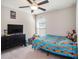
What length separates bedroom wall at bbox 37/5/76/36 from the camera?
3.79 m

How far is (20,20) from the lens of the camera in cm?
450

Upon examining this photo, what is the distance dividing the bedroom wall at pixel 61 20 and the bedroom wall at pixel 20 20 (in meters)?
1.28

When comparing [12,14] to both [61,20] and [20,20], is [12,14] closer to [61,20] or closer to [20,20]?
[20,20]

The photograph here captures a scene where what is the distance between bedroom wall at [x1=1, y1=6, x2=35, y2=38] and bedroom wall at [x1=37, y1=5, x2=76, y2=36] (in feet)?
4.20

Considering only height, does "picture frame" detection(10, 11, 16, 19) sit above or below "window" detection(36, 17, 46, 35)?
above

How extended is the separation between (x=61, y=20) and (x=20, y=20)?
2.74 meters

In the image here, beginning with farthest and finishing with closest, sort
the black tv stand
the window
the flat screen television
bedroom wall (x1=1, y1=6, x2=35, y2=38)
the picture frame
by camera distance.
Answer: the window < the picture frame < the flat screen television < bedroom wall (x1=1, y1=6, x2=35, y2=38) < the black tv stand

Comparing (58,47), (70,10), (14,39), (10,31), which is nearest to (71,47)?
(58,47)

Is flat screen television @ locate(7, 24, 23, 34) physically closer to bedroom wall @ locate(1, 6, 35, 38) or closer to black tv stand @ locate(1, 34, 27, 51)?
bedroom wall @ locate(1, 6, 35, 38)

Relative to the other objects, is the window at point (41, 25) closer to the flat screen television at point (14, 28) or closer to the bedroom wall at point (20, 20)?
the bedroom wall at point (20, 20)

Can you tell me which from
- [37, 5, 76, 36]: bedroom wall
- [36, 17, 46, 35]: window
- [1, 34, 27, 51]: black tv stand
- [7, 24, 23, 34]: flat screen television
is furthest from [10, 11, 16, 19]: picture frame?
[37, 5, 76, 36]: bedroom wall

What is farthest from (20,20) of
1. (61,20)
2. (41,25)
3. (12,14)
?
(61,20)

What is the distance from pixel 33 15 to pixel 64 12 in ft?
8.43

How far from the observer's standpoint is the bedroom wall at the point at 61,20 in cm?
379
